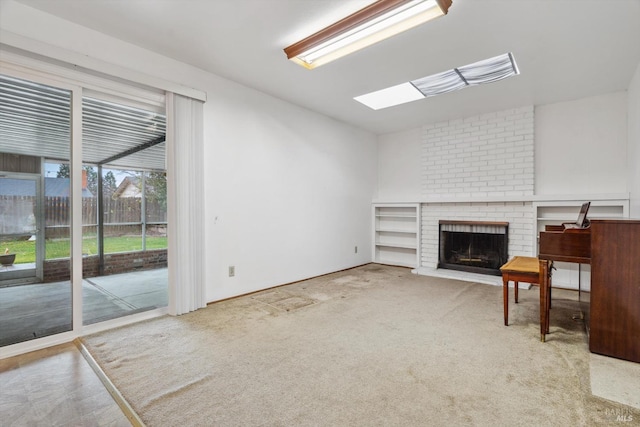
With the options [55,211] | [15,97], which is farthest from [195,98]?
[55,211]

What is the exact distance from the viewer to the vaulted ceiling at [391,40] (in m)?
2.24

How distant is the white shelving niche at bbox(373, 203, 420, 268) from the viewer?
5477 mm

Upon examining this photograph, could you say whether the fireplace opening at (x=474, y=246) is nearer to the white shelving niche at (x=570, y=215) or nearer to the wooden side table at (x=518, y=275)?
the white shelving niche at (x=570, y=215)

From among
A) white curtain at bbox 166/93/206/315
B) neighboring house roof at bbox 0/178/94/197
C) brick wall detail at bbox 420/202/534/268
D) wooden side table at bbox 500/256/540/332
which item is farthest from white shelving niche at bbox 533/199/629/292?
neighboring house roof at bbox 0/178/94/197

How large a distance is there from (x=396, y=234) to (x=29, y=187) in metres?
5.14

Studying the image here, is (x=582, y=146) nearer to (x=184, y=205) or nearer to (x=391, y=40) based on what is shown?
(x=391, y=40)

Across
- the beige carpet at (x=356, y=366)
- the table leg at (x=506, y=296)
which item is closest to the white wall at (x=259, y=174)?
the beige carpet at (x=356, y=366)

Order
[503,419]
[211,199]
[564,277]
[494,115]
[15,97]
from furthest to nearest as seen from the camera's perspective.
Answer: [494,115], [564,277], [211,199], [15,97], [503,419]

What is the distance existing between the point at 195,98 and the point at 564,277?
521 centimetres

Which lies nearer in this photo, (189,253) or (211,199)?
(189,253)

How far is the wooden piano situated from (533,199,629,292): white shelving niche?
75.9 inches

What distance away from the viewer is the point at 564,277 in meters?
4.17

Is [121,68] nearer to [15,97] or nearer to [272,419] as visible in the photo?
[15,97]

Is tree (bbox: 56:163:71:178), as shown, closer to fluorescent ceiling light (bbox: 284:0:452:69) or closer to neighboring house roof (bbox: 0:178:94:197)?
neighboring house roof (bbox: 0:178:94:197)
